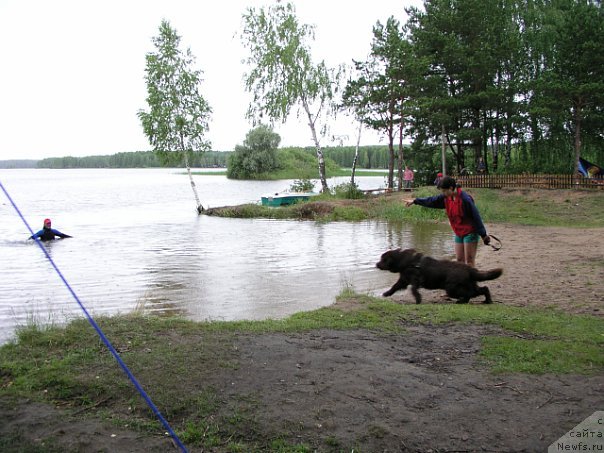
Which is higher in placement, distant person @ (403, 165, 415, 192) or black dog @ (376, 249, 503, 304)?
distant person @ (403, 165, 415, 192)

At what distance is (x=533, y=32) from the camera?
35.9 m

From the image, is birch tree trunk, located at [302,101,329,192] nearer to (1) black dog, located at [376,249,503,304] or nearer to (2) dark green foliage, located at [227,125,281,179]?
(1) black dog, located at [376,249,503,304]

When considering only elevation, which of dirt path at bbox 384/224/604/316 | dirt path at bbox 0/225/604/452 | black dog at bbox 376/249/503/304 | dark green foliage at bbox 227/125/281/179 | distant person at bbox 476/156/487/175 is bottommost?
dirt path at bbox 384/224/604/316

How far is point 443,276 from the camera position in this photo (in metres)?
8.81

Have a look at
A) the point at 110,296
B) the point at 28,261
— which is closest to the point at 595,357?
the point at 110,296

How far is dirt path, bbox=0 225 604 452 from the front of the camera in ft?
13.1

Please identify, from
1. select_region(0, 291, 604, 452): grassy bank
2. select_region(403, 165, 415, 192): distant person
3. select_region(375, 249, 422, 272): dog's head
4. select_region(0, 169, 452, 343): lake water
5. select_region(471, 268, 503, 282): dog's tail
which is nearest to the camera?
select_region(0, 291, 604, 452): grassy bank

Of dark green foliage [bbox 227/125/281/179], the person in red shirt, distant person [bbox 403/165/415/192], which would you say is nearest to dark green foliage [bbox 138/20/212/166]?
distant person [bbox 403/165/415/192]

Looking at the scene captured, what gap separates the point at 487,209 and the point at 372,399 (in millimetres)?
24216

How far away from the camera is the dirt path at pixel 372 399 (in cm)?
400

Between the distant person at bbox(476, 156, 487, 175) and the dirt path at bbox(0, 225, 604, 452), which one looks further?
the distant person at bbox(476, 156, 487, 175)

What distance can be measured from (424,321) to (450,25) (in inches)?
1320

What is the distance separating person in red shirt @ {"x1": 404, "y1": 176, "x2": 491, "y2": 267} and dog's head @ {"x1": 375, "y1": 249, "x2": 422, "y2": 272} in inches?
46.4

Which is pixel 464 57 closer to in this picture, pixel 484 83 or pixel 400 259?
pixel 484 83
